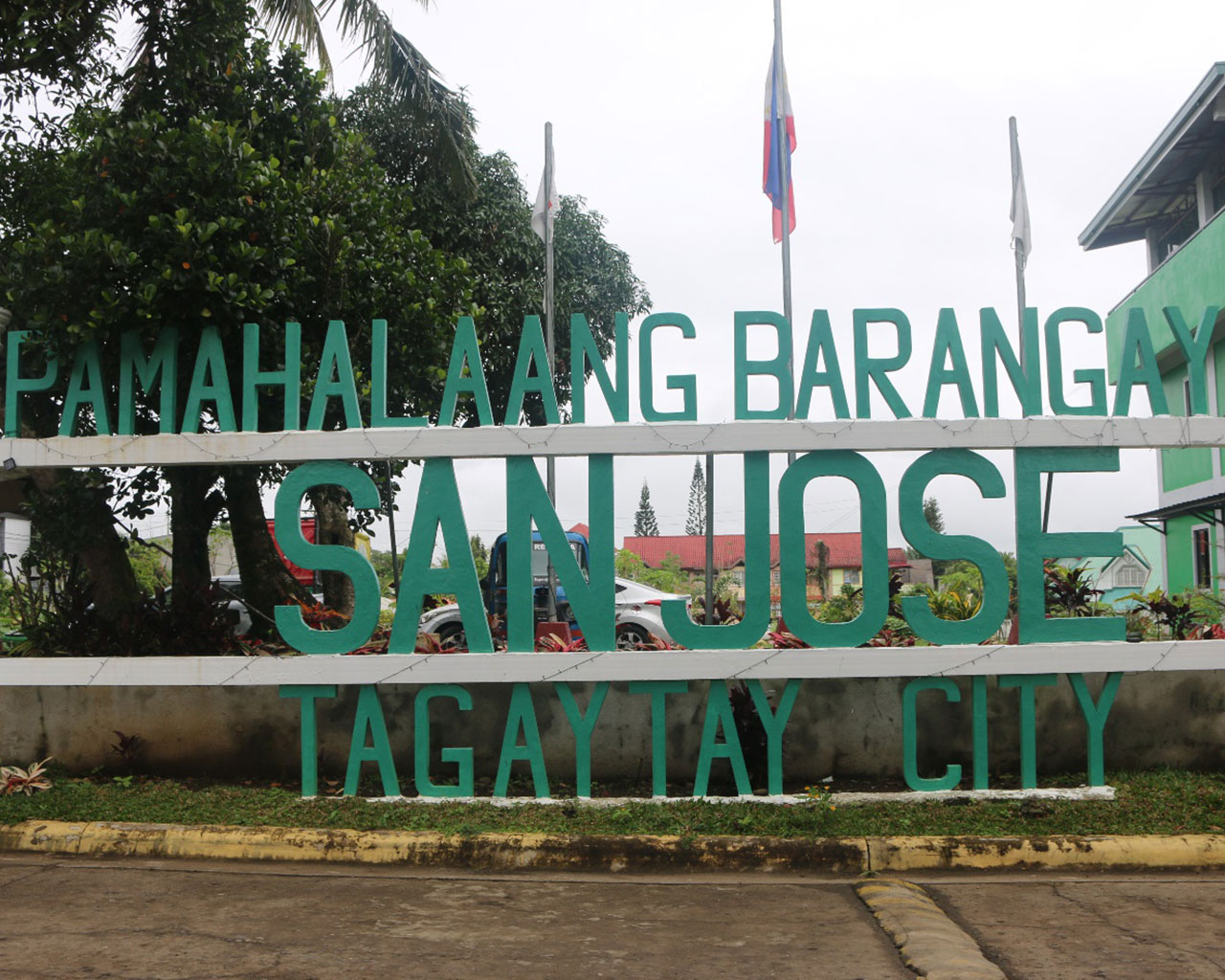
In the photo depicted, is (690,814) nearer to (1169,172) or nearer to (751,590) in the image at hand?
(751,590)

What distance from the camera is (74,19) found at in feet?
27.6

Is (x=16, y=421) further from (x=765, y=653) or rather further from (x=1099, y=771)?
(x=1099, y=771)

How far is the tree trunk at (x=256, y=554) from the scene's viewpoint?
9.59 metres

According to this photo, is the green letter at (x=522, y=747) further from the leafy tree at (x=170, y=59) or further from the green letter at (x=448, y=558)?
the leafy tree at (x=170, y=59)

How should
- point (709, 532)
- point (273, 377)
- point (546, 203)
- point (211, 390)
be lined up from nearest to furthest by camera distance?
point (273, 377), point (211, 390), point (709, 532), point (546, 203)

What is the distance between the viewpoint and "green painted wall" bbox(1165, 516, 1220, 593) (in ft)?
61.5

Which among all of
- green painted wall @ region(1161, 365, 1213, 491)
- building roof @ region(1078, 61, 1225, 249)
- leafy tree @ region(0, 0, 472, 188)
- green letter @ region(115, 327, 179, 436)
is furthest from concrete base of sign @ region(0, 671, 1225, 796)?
green painted wall @ region(1161, 365, 1213, 491)

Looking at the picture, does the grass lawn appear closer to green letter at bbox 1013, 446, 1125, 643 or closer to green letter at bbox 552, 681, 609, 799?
green letter at bbox 552, 681, 609, 799

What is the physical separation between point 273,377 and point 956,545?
158 inches

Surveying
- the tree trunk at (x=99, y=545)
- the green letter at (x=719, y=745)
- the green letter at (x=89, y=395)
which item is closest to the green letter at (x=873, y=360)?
the green letter at (x=719, y=745)

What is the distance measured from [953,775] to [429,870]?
2894mm

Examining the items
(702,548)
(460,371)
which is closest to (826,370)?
(460,371)

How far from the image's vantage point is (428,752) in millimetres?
6438

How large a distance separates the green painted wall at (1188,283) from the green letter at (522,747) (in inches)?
405
